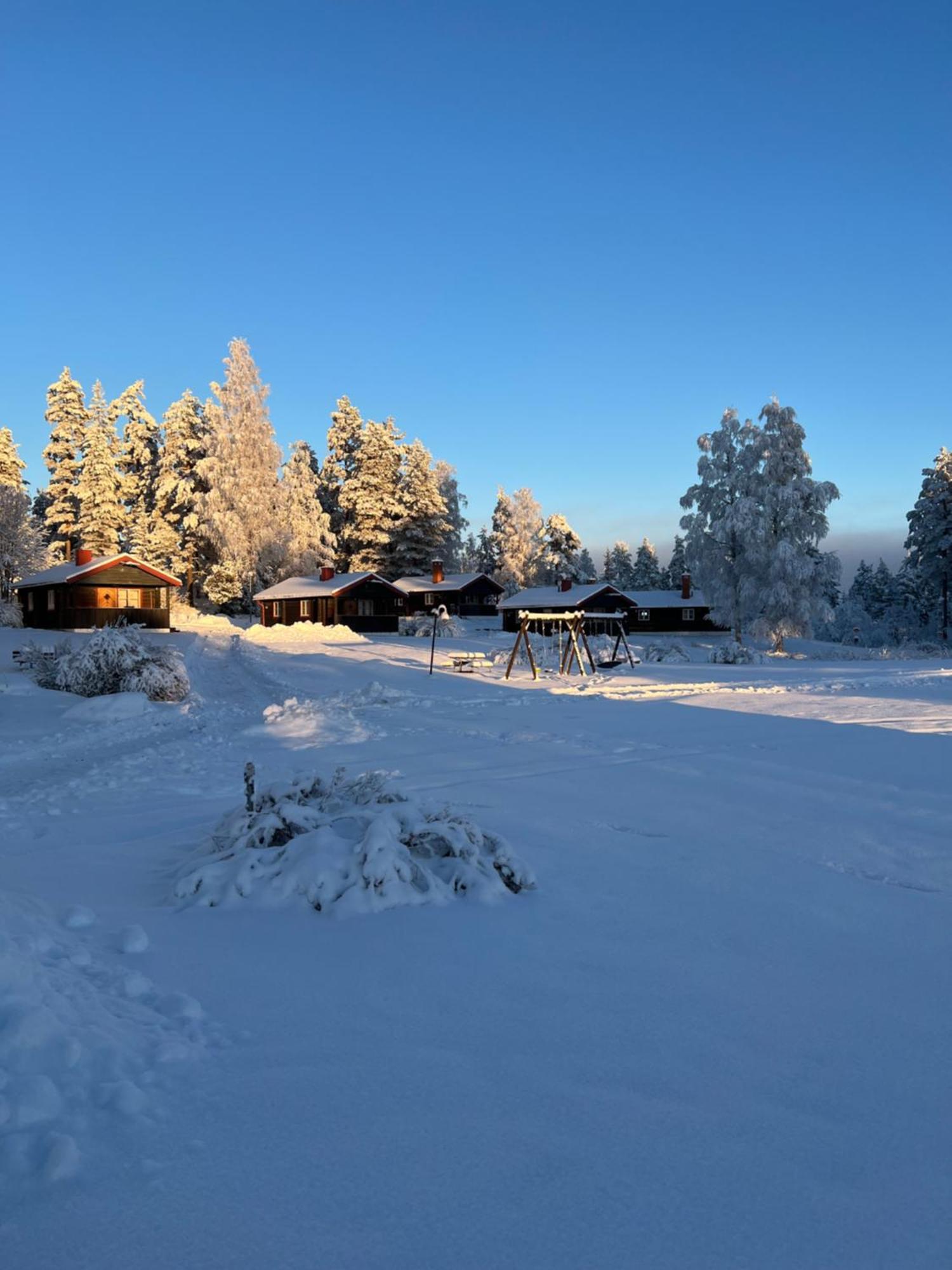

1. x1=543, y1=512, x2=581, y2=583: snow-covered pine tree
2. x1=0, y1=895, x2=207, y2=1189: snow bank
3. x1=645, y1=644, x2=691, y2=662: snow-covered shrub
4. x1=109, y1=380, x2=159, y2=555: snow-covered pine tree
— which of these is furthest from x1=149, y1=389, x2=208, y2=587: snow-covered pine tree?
x1=0, y1=895, x2=207, y2=1189: snow bank

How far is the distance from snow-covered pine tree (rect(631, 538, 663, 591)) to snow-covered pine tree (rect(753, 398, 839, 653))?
45.5 metres

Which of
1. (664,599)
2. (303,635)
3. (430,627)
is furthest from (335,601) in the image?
(664,599)

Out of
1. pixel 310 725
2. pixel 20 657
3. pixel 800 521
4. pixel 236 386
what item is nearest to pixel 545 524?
pixel 236 386

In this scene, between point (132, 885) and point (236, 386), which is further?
point (236, 386)

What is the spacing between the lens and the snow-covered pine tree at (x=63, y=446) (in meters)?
60.0

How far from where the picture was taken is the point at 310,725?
13.9 m

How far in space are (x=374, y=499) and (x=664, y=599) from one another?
23239 millimetres

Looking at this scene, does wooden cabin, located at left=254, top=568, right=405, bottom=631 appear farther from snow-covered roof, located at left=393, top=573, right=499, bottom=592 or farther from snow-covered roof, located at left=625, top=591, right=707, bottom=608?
snow-covered roof, located at left=625, top=591, right=707, bottom=608

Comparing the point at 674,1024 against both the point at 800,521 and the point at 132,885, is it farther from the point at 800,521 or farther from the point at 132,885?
the point at 800,521

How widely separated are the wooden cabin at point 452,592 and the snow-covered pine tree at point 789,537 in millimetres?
24581

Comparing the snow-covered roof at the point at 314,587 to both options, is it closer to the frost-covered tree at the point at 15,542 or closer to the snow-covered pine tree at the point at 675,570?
the frost-covered tree at the point at 15,542

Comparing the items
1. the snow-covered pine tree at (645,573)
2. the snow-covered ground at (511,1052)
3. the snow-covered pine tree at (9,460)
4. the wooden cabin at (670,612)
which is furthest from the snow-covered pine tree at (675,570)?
the snow-covered ground at (511,1052)

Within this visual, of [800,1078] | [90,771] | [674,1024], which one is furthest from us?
Answer: [90,771]

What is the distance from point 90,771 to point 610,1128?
29.7 feet
